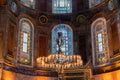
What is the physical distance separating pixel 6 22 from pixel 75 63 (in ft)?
20.2

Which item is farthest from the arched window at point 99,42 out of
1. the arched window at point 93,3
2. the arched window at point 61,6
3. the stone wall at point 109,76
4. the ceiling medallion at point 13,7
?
the ceiling medallion at point 13,7

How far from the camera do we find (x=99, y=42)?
70.1 feet

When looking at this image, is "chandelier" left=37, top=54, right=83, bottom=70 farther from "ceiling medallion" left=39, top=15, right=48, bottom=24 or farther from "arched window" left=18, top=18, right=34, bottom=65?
"ceiling medallion" left=39, top=15, right=48, bottom=24

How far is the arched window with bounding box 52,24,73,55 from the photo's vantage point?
2225 cm

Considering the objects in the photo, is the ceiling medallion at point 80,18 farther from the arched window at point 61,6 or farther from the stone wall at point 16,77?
the stone wall at point 16,77

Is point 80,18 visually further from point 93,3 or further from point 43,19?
point 43,19

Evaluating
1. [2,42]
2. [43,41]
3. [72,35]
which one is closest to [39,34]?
[43,41]

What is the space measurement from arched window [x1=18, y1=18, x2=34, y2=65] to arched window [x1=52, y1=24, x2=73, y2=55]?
6.59ft

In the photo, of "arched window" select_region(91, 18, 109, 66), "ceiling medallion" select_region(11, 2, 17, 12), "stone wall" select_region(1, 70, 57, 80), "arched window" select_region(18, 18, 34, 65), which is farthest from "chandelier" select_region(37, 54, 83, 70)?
"ceiling medallion" select_region(11, 2, 17, 12)

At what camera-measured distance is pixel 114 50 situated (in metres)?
19.3

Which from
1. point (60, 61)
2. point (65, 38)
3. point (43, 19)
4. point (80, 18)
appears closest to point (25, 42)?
point (43, 19)

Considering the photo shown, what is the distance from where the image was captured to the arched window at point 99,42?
67.3 ft

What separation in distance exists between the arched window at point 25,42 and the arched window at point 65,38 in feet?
6.59

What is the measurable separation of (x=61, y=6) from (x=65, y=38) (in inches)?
126
